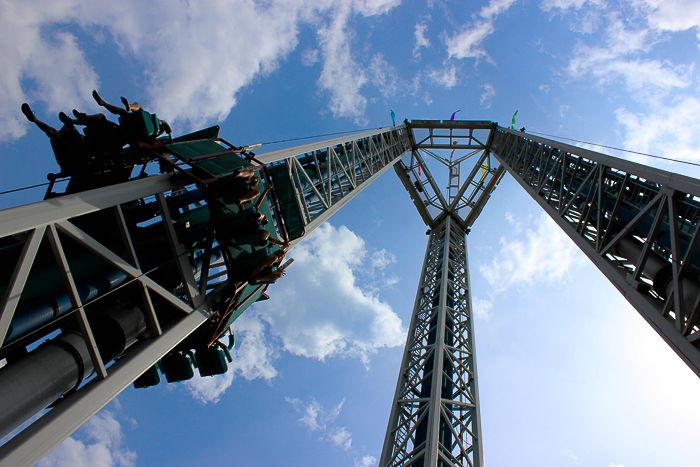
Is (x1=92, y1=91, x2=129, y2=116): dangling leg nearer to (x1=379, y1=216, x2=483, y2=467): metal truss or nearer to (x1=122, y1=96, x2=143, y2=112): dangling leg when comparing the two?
(x1=122, y1=96, x2=143, y2=112): dangling leg

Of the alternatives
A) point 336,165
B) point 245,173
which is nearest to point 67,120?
point 245,173

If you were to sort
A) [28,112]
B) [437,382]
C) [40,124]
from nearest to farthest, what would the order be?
[28,112], [40,124], [437,382]

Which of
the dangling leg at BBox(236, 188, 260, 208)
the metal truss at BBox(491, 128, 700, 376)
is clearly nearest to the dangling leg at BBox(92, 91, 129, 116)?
the dangling leg at BBox(236, 188, 260, 208)

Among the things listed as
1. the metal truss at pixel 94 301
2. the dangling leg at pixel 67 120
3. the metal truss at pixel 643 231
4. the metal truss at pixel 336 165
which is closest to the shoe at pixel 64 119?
the dangling leg at pixel 67 120

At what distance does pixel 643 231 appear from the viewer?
8.75 m

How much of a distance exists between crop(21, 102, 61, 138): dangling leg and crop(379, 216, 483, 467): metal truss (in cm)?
1249

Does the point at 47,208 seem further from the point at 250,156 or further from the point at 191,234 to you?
the point at 250,156

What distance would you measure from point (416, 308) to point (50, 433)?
17333mm

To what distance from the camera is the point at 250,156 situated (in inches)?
282

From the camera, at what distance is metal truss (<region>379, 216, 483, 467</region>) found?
39.2 ft

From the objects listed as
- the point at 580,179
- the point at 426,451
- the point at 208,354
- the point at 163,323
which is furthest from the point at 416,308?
the point at 163,323

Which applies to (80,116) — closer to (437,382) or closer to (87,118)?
(87,118)

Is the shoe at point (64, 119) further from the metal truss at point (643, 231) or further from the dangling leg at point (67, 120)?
the metal truss at point (643, 231)

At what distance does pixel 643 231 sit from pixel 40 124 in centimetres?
1287
